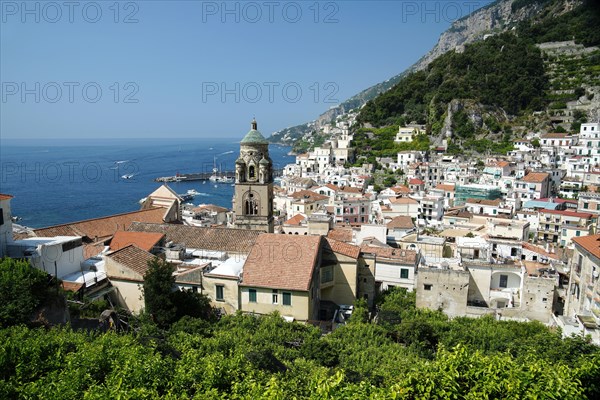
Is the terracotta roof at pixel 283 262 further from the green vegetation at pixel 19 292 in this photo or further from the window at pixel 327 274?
the green vegetation at pixel 19 292

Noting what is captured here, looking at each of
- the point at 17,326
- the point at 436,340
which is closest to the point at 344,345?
the point at 436,340

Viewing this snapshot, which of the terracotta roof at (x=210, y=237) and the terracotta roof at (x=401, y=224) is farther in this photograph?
the terracotta roof at (x=401, y=224)

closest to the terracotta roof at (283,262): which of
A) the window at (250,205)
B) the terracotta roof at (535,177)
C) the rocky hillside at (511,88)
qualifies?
the window at (250,205)

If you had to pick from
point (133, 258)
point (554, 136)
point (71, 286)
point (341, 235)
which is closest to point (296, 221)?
point (341, 235)

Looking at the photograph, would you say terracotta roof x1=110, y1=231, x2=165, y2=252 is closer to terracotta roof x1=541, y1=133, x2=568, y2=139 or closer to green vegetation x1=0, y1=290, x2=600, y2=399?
green vegetation x1=0, y1=290, x2=600, y2=399

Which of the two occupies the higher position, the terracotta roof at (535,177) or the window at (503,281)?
the terracotta roof at (535,177)

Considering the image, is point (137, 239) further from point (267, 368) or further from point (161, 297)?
point (267, 368)
